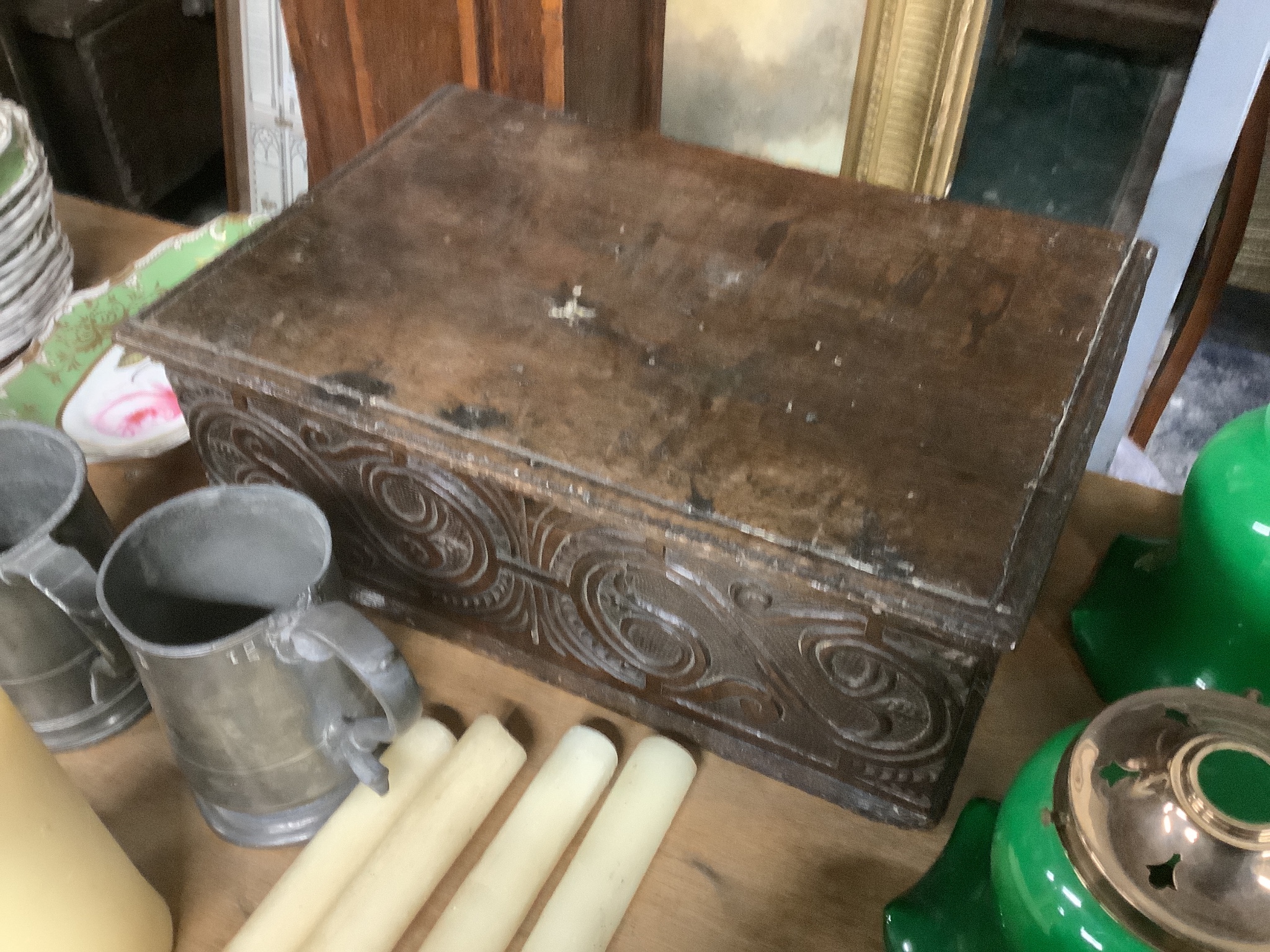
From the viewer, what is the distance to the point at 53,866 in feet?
1.31

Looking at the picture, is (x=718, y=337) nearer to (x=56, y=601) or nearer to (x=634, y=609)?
(x=634, y=609)

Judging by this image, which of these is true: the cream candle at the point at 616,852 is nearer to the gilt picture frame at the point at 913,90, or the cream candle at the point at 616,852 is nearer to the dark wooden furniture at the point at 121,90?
the gilt picture frame at the point at 913,90

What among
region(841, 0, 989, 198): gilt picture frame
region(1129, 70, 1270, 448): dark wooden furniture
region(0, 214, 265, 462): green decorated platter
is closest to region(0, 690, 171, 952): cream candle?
region(0, 214, 265, 462): green decorated platter

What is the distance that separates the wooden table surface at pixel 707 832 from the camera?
1.68ft

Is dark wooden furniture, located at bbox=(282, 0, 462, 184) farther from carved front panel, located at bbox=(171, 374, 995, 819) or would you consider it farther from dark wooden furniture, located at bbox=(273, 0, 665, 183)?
carved front panel, located at bbox=(171, 374, 995, 819)

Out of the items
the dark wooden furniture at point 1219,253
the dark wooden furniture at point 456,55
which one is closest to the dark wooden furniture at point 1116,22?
the dark wooden furniture at point 1219,253

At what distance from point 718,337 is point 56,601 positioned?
1.20ft

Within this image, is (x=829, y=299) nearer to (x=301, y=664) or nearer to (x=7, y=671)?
(x=301, y=664)

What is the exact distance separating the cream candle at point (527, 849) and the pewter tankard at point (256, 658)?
0.24ft

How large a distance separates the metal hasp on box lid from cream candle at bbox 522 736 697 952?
4cm

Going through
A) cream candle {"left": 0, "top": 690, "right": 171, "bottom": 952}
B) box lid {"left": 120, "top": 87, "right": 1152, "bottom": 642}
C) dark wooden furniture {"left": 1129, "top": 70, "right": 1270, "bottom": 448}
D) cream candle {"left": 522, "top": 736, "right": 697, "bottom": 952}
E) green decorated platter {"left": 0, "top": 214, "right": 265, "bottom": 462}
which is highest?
box lid {"left": 120, "top": 87, "right": 1152, "bottom": 642}

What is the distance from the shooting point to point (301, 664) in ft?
1.47

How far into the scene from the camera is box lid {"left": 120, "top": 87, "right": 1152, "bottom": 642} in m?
0.47

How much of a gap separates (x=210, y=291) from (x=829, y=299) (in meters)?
0.37
